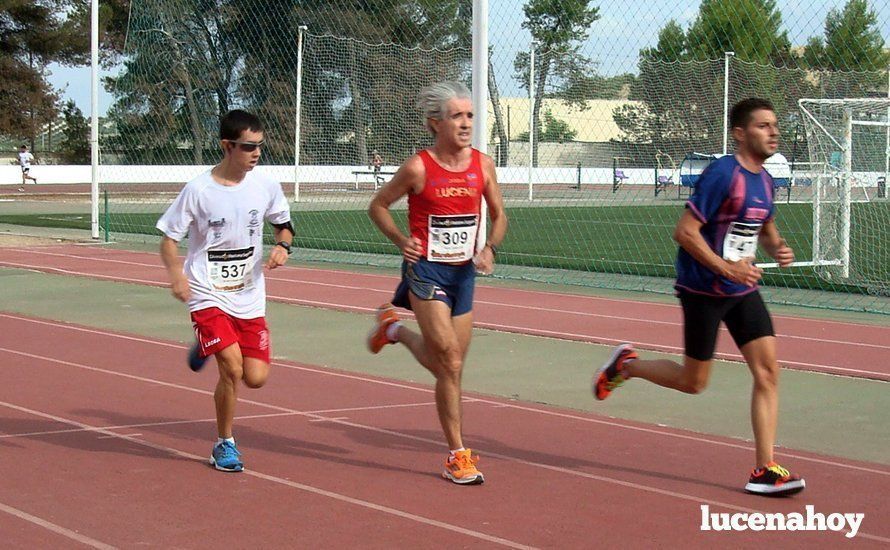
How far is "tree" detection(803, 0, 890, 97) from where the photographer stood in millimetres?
14398

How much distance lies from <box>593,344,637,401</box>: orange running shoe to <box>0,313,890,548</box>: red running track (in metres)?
0.34

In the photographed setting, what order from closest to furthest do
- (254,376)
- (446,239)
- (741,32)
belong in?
(446,239) < (254,376) < (741,32)

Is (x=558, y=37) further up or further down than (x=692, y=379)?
further up

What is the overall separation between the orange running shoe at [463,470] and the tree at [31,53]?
61.0m

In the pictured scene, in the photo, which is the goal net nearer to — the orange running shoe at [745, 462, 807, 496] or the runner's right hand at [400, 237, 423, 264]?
the orange running shoe at [745, 462, 807, 496]

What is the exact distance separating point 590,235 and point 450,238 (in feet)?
65.6

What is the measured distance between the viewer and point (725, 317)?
252 inches

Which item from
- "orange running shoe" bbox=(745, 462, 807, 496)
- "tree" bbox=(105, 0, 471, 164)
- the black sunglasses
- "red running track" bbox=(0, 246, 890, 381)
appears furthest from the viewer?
"tree" bbox=(105, 0, 471, 164)

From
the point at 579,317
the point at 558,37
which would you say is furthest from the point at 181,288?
the point at 558,37

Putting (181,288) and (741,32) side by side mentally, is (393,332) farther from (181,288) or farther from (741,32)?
(741,32)

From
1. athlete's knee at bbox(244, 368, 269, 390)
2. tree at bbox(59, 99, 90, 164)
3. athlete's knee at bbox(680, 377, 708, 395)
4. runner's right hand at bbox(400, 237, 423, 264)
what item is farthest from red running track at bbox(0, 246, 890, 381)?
tree at bbox(59, 99, 90, 164)

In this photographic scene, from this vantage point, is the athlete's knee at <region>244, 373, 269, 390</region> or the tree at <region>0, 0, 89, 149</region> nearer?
the athlete's knee at <region>244, 373, 269, 390</region>

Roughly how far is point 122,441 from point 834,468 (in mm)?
3937

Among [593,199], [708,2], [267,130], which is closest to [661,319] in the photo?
[708,2]
